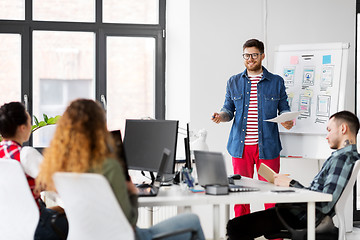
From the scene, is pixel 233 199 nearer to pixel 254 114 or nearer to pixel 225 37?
pixel 254 114

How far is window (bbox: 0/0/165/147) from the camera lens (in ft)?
17.2

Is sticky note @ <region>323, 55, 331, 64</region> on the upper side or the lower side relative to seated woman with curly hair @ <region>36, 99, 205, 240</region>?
upper

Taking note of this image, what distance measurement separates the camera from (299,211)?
3.15 m

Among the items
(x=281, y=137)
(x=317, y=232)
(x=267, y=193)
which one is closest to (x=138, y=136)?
(x=267, y=193)

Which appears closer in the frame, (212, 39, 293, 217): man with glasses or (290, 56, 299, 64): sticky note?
(212, 39, 293, 217): man with glasses

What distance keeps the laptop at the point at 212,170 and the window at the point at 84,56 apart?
8.02 feet

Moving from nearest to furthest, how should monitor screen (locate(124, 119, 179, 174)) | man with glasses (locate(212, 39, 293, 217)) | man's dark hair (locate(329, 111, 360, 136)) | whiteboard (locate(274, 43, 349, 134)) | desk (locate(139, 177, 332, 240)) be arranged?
desk (locate(139, 177, 332, 240)) → man's dark hair (locate(329, 111, 360, 136)) → monitor screen (locate(124, 119, 179, 174)) → man with glasses (locate(212, 39, 293, 217)) → whiteboard (locate(274, 43, 349, 134))

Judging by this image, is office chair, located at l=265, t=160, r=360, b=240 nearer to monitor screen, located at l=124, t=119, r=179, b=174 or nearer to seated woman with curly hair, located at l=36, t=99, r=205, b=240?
monitor screen, located at l=124, t=119, r=179, b=174

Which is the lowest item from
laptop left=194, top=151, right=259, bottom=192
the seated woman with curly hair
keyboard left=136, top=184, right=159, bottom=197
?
keyboard left=136, top=184, right=159, bottom=197

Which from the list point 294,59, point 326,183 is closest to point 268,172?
point 326,183

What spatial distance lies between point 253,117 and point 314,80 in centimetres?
83

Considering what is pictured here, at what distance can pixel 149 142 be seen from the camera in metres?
3.49

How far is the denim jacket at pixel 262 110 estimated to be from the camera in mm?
4402

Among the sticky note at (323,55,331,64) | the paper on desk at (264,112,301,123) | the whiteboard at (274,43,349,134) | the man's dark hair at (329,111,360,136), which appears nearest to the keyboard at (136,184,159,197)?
the man's dark hair at (329,111,360,136)
